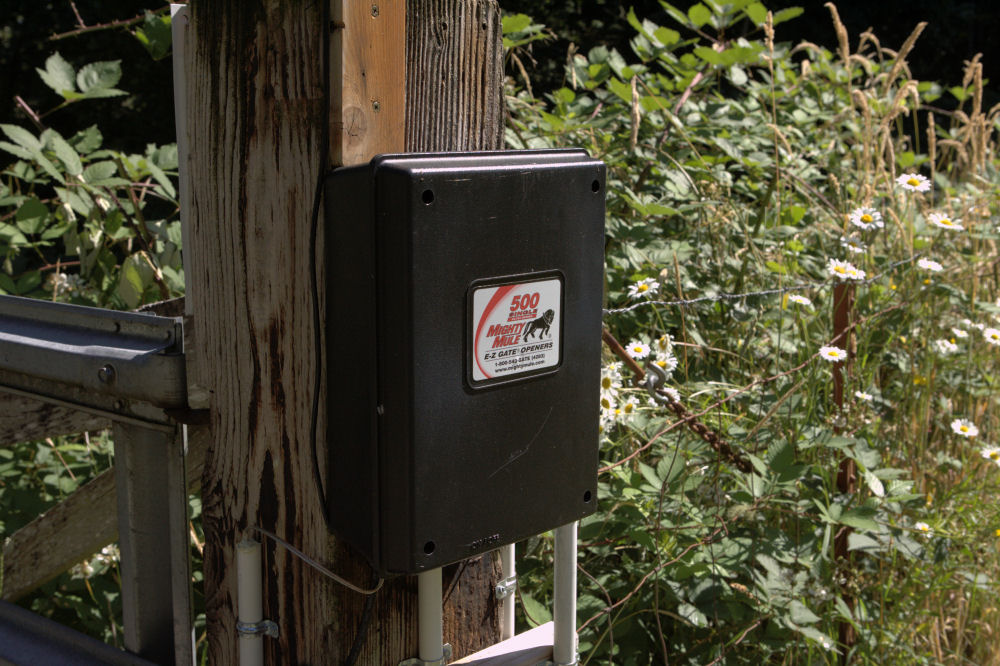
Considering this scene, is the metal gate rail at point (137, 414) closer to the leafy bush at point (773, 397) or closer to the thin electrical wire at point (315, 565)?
the thin electrical wire at point (315, 565)

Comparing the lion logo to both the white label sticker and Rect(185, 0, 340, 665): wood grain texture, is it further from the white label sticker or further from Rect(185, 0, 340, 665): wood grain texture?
Rect(185, 0, 340, 665): wood grain texture

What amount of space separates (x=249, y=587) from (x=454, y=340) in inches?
17.1

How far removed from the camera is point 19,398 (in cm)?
165

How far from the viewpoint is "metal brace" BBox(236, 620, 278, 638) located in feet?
4.24

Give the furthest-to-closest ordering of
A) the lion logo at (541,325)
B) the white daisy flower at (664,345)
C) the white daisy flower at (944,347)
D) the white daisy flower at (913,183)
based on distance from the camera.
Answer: the white daisy flower at (913,183)
the white daisy flower at (944,347)
the white daisy flower at (664,345)
the lion logo at (541,325)

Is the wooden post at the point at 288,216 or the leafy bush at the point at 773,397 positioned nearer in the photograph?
the wooden post at the point at 288,216

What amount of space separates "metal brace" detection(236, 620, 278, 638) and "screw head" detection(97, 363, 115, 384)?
36 centimetres

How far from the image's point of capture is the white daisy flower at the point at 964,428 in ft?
9.47

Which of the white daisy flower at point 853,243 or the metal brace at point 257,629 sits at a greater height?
the white daisy flower at point 853,243

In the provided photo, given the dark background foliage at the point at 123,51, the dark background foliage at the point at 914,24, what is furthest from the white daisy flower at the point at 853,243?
the dark background foliage at the point at 914,24

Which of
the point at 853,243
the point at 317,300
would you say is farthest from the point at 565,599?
the point at 853,243

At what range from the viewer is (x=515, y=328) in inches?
47.2

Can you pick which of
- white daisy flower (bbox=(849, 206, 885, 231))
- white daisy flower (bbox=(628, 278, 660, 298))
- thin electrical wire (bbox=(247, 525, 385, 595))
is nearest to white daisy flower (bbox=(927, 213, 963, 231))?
white daisy flower (bbox=(849, 206, 885, 231))

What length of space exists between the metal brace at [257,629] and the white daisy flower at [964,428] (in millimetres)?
2237
